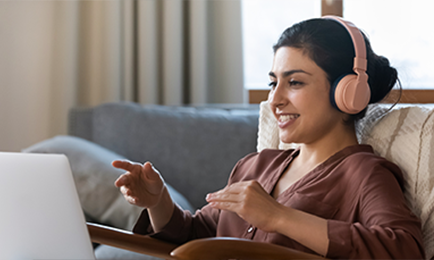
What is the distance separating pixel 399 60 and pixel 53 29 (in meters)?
2.14

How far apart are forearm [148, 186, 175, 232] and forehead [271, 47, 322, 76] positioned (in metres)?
0.45

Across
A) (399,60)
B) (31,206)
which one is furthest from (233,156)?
(31,206)

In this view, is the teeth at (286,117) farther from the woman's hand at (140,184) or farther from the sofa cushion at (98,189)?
the sofa cushion at (98,189)

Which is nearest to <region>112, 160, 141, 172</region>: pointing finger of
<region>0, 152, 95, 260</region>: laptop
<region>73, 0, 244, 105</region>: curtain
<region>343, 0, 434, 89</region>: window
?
<region>0, 152, 95, 260</region>: laptop

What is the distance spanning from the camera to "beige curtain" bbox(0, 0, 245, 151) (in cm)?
261

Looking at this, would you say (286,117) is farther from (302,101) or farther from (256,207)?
(256,207)

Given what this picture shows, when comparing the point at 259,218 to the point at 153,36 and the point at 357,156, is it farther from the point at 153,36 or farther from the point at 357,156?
the point at 153,36

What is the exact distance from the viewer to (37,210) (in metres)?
0.75

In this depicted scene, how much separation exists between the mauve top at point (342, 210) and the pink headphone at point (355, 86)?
4.5 inches

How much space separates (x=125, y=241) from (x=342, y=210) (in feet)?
1.75

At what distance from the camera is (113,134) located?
2.08 m

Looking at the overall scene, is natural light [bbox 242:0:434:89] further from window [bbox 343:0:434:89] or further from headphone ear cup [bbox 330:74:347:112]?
headphone ear cup [bbox 330:74:347:112]

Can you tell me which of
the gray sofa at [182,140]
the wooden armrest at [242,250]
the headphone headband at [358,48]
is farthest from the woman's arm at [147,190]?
the gray sofa at [182,140]

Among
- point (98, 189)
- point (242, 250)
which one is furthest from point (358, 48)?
point (98, 189)
